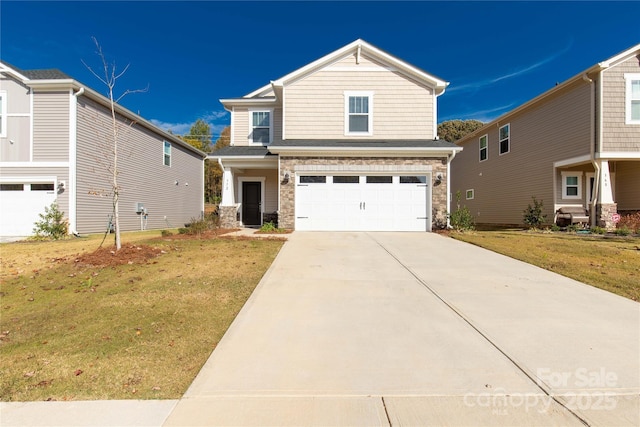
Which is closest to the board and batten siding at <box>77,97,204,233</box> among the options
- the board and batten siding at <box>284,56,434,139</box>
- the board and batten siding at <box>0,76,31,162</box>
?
the board and batten siding at <box>0,76,31,162</box>

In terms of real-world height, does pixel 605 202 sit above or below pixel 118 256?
above

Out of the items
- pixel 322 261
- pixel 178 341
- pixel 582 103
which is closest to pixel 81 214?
pixel 322 261

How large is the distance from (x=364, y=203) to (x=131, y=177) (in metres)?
10.8

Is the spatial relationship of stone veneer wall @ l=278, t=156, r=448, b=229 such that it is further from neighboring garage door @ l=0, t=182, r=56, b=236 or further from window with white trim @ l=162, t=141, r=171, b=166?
window with white trim @ l=162, t=141, r=171, b=166

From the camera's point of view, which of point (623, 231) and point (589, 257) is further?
point (623, 231)

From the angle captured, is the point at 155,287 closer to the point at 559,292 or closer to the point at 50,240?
the point at 559,292

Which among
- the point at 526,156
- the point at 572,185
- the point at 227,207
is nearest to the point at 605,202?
the point at 572,185

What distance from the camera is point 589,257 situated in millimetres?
6949

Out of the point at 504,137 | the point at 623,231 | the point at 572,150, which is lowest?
the point at 623,231

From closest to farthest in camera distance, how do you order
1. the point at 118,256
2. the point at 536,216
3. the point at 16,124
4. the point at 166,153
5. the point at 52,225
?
the point at 118,256, the point at 52,225, the point at 16,124, the point at 536,216, the point at 166,153

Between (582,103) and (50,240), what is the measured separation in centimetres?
2058

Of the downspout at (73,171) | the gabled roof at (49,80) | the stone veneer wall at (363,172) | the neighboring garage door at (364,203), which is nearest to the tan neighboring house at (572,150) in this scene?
the stone veneer wall at (363,172)

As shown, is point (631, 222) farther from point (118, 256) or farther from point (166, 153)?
point (166, 153)

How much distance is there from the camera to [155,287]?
4.70m
